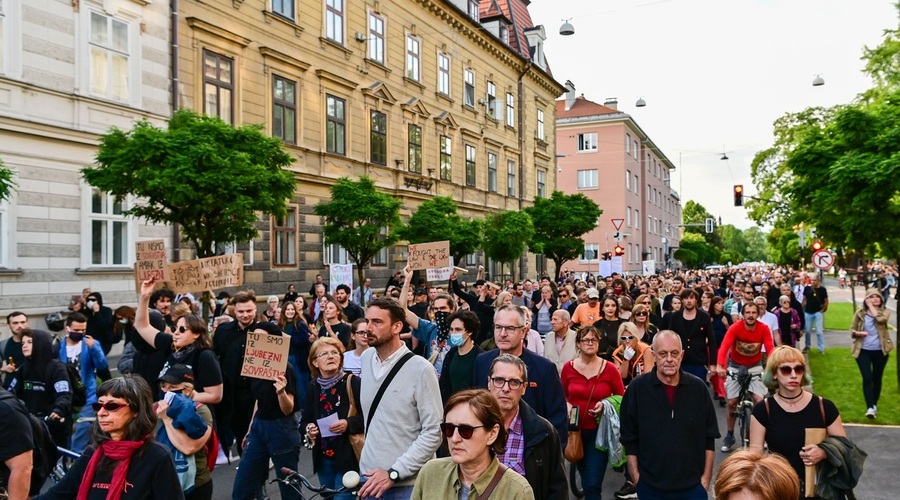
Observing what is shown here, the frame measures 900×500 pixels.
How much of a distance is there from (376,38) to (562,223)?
13.3 meters

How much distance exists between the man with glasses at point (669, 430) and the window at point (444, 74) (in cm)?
2791

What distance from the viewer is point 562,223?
3450 cm

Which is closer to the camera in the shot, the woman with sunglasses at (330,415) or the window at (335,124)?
the woman with sunglasses at (330,415)

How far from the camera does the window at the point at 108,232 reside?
1614 centimetres

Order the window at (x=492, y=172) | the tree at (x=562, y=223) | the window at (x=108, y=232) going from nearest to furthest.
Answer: the window at (x=108, y=232)
the tree at (x=562, y=223)
the window at (x=492, y=172)

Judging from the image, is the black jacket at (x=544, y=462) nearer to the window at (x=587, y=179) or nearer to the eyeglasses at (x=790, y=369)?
the eyeglasses at (x=790, y=369)

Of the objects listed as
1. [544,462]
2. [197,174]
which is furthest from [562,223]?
[544,462]

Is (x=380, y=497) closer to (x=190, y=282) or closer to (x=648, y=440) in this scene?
(x=648, y=440)

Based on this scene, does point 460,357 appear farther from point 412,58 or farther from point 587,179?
point 587,179

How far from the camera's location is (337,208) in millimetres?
19609

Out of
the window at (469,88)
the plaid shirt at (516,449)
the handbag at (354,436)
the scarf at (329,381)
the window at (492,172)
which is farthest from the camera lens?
the window at (492,172)

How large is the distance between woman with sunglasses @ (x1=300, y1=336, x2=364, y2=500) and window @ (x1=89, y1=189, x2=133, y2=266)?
1232 centimetres

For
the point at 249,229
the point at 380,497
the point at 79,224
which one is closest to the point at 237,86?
the point at 79,224

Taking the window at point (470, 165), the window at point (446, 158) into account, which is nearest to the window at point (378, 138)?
the window at point (446, 158)
